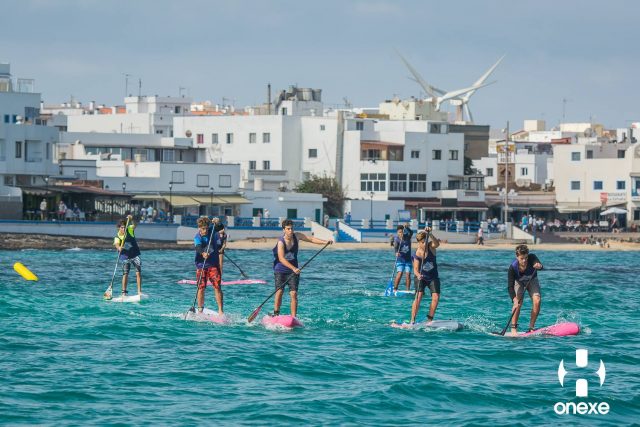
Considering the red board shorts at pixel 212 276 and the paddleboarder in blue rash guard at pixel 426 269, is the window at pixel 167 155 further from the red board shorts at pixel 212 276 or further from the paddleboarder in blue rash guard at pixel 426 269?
the paddleboarder in blue rash guard at pixel 426 269

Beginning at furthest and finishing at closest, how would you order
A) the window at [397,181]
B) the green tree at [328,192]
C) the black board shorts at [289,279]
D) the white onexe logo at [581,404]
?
the window at [397,181], the green tree at [328,192], the black board shorts at [289,279], the white onexe logo at [581,404]

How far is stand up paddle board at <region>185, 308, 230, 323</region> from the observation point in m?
29.2

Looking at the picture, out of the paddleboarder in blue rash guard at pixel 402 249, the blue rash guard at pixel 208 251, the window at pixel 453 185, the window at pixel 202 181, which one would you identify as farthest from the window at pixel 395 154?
the blue rash guard at pixel 208 251

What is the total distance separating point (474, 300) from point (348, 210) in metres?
68.4

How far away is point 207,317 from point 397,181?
278 feet

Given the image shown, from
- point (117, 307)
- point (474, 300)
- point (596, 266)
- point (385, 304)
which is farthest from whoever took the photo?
point (596, 266)

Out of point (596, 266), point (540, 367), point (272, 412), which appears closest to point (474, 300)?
point (540, 367)

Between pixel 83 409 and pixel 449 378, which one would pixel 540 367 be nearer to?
pixel 449 378

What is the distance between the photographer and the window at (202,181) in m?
99.2

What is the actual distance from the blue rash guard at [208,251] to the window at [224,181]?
70991mm

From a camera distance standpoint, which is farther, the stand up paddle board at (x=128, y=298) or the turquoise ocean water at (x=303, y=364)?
the stand up paddle board at (x=128, y=298)

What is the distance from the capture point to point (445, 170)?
384 feet

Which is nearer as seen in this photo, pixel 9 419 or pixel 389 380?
pixel 9 419

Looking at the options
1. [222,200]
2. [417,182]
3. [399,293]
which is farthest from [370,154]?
[399,293]
